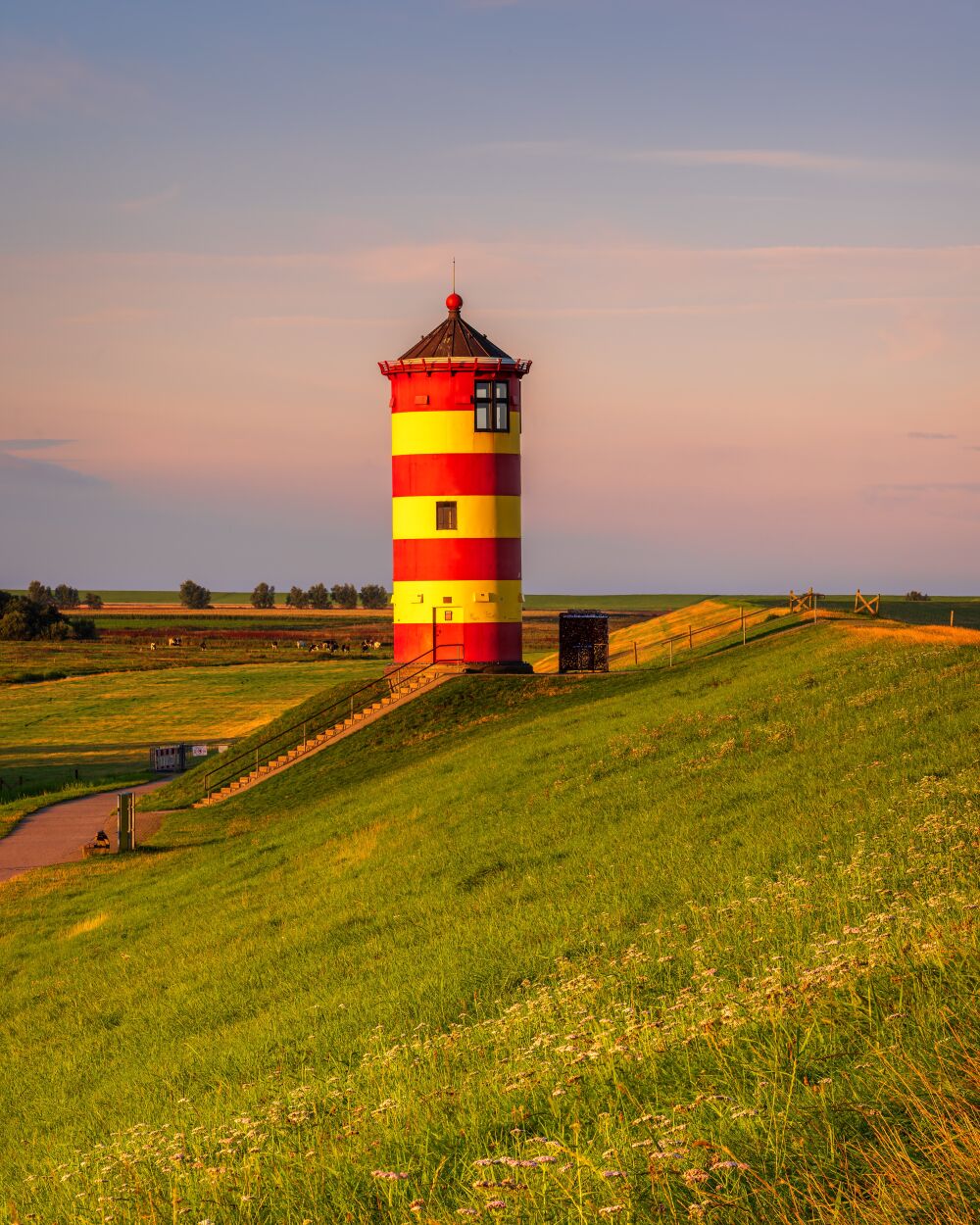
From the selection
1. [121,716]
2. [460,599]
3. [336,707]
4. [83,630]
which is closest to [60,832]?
[336,707]

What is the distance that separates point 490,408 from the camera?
154 feet

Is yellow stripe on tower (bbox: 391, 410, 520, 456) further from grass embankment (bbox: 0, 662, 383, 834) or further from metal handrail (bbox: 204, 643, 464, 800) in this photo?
grass embankment (bbox: 0, 662, 383, 834)

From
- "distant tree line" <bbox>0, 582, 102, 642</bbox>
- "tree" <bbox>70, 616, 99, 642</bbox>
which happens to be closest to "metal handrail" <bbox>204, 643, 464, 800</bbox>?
"distant tree line" <bbox>0, 582, 102, 642</bbox>

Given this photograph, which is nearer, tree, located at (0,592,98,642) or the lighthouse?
the lighthouse

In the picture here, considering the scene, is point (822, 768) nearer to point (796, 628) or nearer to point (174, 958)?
point (174, 958)

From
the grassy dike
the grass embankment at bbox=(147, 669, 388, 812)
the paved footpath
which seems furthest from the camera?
the grass embankment at bbox=(147, 669, 388, 812)

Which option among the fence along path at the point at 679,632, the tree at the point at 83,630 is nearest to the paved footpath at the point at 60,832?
the fence along path at the point at 679,632

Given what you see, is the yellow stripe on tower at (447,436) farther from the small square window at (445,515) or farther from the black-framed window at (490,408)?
the small square window at (445,515)

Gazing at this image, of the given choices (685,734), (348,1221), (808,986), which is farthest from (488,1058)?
(685,734)

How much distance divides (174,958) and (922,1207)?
1802 cm

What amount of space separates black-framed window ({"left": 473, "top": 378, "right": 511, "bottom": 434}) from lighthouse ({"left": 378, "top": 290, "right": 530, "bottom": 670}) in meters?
0.04

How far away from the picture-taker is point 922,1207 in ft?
19.1

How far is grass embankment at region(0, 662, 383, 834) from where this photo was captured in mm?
59344

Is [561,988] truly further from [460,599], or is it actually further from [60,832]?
[460,599]
